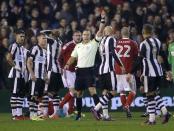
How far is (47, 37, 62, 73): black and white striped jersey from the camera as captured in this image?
77.6 feet

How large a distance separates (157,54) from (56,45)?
4.29m

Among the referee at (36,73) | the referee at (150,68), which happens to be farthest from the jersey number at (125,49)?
the referee at (150,68)

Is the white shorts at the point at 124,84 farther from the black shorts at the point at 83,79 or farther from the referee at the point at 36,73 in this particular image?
the referee at the point at 36,73

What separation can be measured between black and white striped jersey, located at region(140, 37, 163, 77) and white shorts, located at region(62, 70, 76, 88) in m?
4.48

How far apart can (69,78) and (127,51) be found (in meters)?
2.01

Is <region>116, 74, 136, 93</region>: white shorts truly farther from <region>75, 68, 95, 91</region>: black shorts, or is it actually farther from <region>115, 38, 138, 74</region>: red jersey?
<region>75, 68, 95, 91</region>: black shorts

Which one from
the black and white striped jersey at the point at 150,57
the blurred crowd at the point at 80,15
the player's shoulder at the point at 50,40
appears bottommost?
the black and white striped jersey at the point at 150,57

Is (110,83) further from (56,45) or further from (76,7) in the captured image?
(76,7)

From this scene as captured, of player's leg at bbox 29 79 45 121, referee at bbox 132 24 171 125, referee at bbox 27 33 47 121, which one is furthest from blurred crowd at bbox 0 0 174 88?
referee at bbox 132 24 171 125

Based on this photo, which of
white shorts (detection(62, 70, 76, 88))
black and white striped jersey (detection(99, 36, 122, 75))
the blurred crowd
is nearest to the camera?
black and white striped jersey (detection(99, 36, 122, 75))

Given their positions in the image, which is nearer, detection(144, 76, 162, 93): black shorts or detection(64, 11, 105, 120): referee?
detection(144, 76, 162, 93): black shorts

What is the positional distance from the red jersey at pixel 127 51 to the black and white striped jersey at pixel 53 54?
5.70 ft

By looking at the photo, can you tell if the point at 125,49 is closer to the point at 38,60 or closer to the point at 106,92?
the point at 106,92

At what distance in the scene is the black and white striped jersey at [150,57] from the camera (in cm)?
2002
